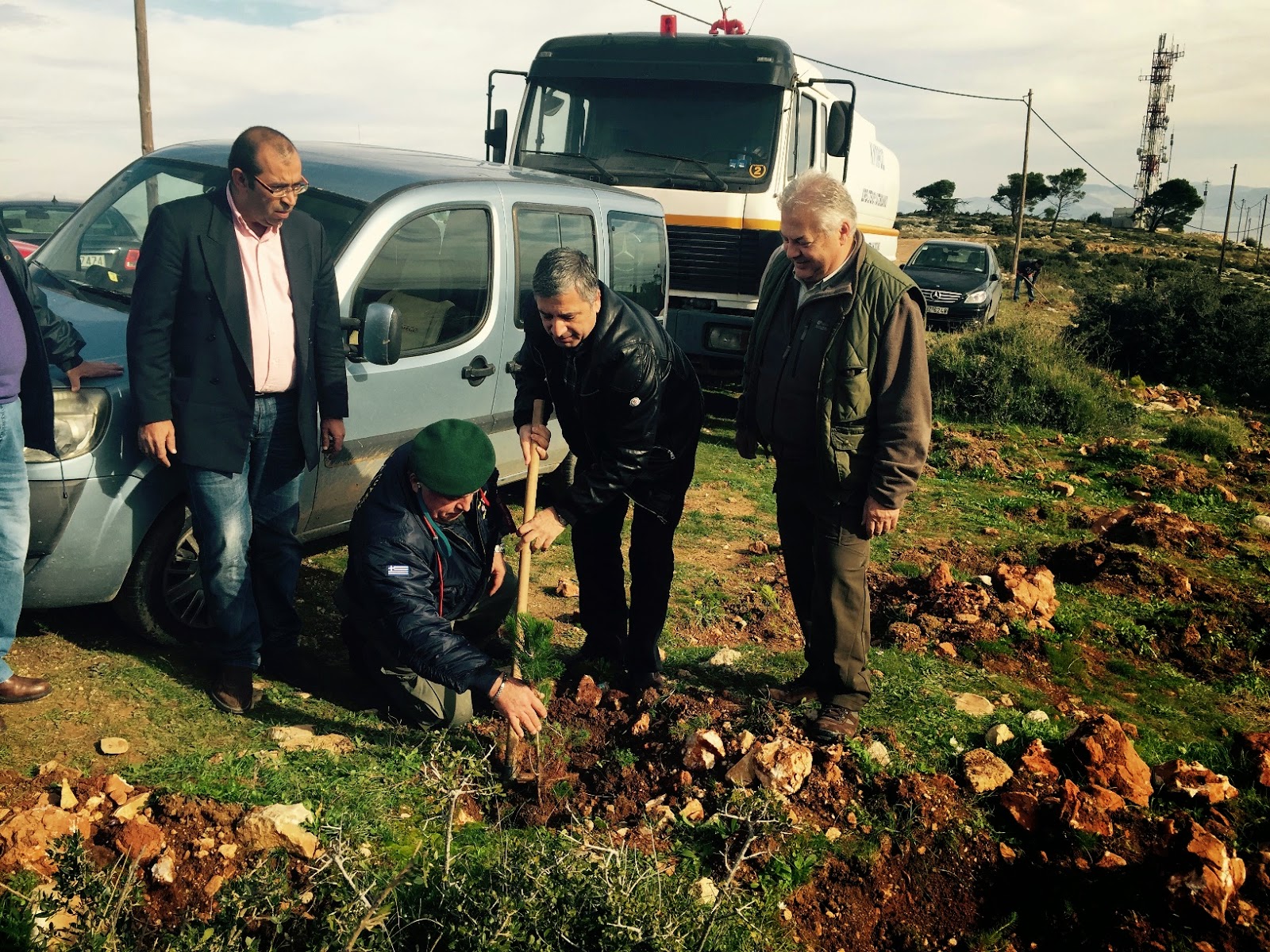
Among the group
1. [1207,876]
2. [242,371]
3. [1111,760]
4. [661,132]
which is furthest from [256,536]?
[661,132]

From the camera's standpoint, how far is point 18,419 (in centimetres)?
315

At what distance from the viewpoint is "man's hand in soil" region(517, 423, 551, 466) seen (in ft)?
12.3

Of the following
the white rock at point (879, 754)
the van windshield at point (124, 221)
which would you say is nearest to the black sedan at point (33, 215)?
the van windshield at point (124, 221)

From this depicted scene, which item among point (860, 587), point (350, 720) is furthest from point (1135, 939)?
point (350, 720)

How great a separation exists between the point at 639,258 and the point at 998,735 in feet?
12.4

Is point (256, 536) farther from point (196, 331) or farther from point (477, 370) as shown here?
point (477, 370)

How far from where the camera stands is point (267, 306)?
3.41 metres

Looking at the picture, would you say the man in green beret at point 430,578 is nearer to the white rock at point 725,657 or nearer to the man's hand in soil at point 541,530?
the man's hand in soil at point 541,530

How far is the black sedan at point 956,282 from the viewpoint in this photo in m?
15.9

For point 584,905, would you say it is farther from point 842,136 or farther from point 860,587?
point 842,136

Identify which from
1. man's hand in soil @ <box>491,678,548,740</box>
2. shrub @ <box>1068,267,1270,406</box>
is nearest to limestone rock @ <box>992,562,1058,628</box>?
man's hand in soil @ <box>491,678,548,740</box>

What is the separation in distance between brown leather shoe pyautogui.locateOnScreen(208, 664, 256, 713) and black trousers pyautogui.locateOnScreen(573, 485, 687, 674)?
1.32 meters

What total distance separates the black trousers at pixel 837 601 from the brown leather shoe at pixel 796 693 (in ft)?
0.23

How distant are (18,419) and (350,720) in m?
1.51
